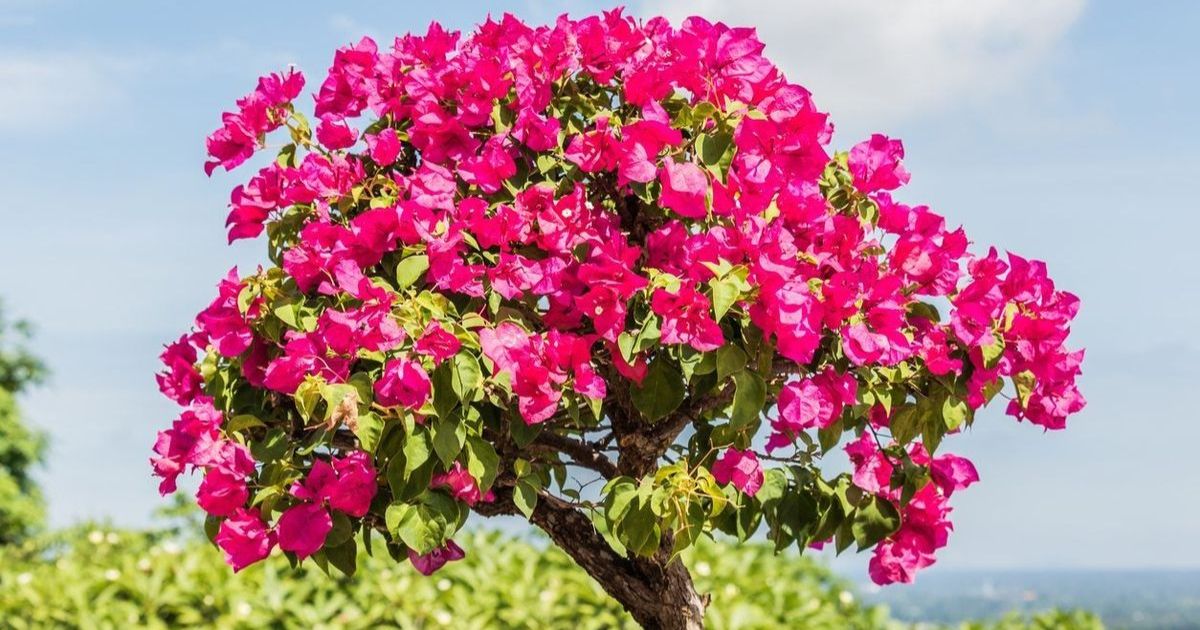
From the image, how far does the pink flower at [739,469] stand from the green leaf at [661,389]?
11.9 inches

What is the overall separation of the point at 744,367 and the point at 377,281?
0.85 metres

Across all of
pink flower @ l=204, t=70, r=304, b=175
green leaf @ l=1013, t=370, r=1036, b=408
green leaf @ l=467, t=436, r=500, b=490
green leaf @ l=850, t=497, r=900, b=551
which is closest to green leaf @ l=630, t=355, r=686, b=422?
green leaf @ l=467, t=436, r=500, b=490

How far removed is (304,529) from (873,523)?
58.7 inches

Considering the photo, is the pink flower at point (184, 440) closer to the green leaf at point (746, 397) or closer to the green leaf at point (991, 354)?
the green leaf at point (746, 397)

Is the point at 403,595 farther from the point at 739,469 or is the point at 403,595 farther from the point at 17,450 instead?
the point at 17,450

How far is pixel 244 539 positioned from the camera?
9.61ft

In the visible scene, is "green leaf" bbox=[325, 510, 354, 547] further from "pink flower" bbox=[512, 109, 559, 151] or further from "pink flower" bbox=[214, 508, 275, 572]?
"pink flower" bbox=[512, 109, 559, 151]

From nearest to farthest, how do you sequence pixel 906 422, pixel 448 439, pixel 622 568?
pixel 448 439, pixel 906 422, pixel 622 568

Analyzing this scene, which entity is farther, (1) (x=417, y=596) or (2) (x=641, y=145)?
(1) (x=417, y=596)

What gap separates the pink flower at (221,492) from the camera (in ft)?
9.64

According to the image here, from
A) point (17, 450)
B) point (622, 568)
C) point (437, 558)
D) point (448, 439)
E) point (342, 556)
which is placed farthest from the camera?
point (17, 450)

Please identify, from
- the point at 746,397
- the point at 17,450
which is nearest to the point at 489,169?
the point at 746,397

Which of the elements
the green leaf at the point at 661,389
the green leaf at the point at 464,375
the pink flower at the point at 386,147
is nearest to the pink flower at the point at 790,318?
the green leaf at the point at 661,389

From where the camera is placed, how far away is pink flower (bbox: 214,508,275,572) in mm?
2924
